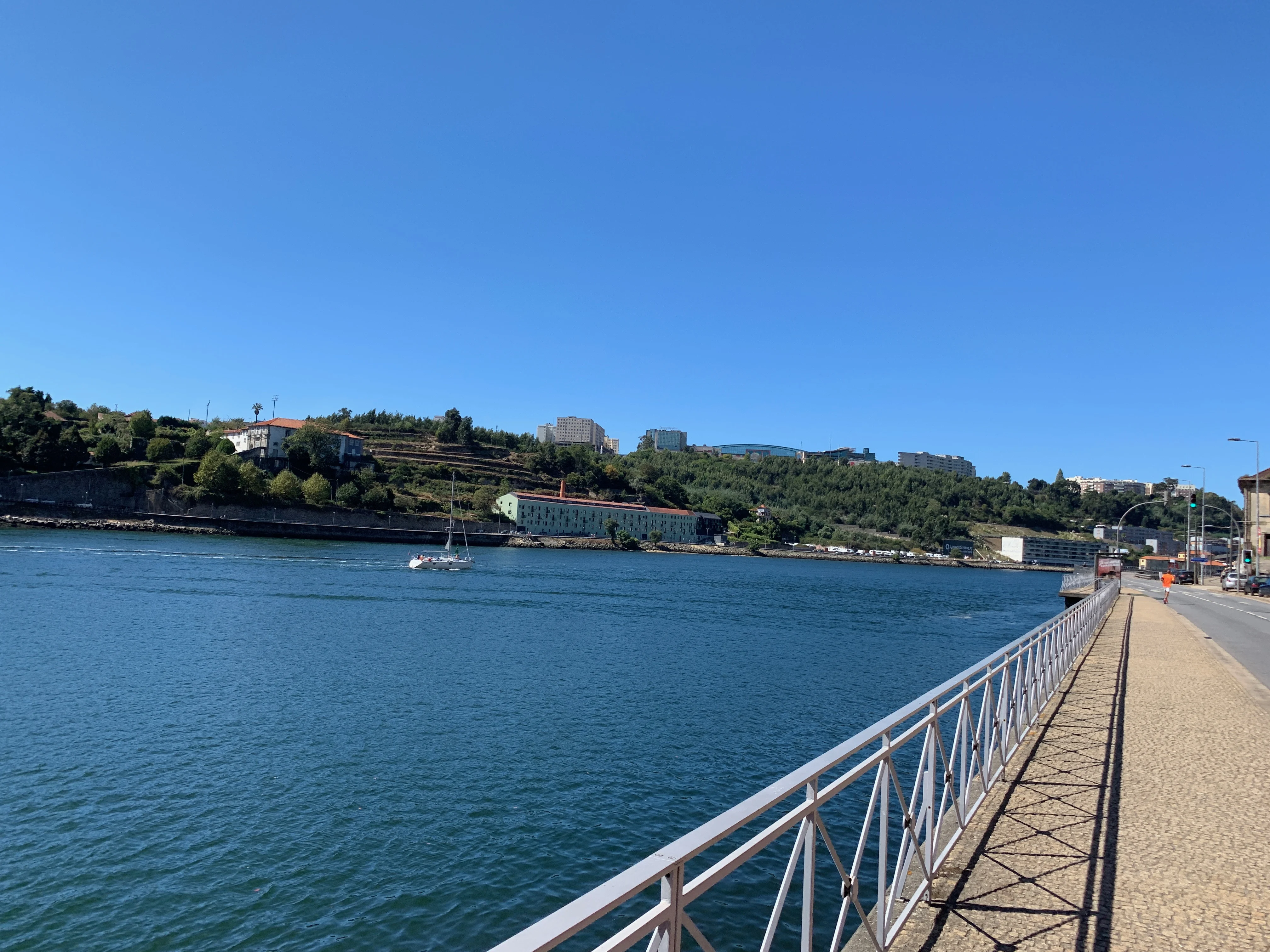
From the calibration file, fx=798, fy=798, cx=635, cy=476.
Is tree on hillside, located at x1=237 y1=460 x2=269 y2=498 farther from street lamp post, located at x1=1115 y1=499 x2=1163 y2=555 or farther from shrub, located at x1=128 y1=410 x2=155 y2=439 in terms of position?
street lamp post, located at x1=1115 y1=499 x2=1163 y2=555

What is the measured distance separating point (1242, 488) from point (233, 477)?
10966 centimetres

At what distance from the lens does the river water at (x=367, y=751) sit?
29.2 ft

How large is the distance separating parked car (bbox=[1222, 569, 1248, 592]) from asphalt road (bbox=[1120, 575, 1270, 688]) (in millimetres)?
1060

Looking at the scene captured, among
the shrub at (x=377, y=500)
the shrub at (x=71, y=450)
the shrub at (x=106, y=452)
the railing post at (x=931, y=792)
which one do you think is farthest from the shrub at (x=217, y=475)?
the railing post at (x=931, y=792)

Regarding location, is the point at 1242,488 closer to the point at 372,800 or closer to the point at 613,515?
the point at 372,800

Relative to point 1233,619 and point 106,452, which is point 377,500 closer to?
point 106,452

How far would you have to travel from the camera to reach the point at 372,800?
39.2ft

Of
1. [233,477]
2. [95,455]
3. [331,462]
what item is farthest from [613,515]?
[95,455]

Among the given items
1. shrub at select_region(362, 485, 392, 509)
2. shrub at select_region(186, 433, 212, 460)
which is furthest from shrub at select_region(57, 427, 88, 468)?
shrub at select_region(362, 485, 392, 509)

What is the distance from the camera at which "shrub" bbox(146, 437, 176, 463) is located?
4321 inches

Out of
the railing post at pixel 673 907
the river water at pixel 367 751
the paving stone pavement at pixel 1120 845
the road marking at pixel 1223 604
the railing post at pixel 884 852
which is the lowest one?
the river water at pixel 367 751

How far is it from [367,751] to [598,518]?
453ft

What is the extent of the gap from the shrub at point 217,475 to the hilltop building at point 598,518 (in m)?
44.6

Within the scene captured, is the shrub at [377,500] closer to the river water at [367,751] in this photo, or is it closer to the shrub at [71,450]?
the shrub at [71,450]
